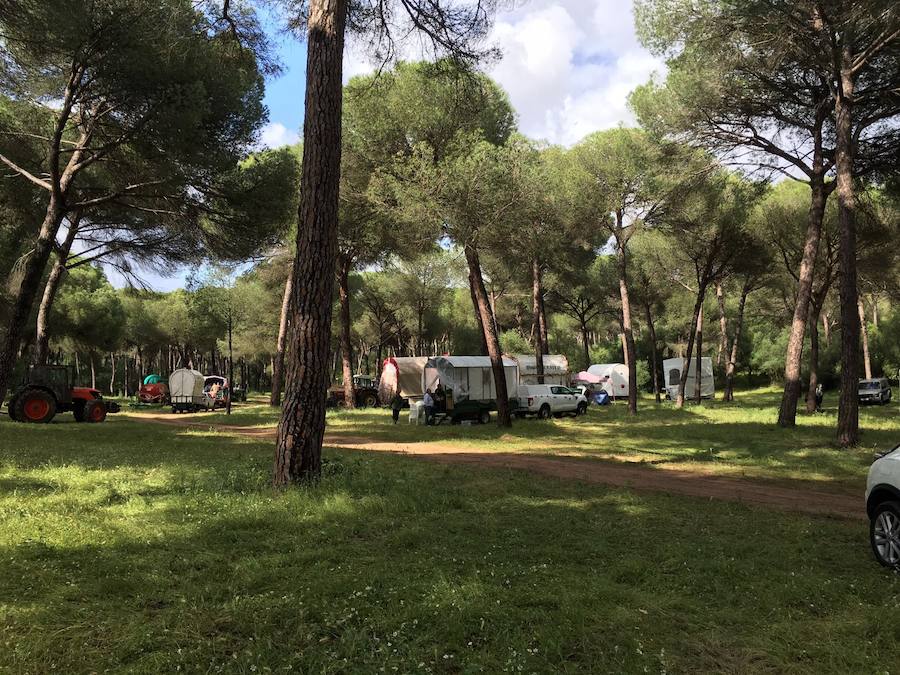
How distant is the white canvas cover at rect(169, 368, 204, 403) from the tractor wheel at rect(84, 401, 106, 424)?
30.5ft

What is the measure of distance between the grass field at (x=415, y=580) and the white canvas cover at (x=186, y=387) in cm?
2090

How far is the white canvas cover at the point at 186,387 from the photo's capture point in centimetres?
2723

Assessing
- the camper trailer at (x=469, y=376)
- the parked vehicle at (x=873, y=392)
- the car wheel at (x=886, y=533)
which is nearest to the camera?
the car wheel at (x=886, y=533)

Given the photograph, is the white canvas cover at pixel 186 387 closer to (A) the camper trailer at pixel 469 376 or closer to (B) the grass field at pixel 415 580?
(A) the camper trailer at pixel 469 376

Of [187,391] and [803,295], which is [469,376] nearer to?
[803,295]

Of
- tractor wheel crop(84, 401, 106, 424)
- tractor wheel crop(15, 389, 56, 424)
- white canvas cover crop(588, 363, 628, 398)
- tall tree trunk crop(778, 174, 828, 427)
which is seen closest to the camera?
tall tree trunk crop(778, 174, 828, 427)

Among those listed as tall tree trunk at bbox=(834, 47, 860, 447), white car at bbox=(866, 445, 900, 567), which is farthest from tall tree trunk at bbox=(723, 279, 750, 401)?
white car at bbox=(866, 445, 900, 567)

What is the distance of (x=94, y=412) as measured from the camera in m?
17.7

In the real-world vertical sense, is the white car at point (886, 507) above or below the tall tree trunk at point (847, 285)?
below

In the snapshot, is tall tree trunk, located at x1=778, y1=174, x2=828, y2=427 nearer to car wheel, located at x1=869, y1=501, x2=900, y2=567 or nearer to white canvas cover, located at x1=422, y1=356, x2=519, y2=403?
white canvas cover, located at x1=422, y1=356, x2=519, y2=403

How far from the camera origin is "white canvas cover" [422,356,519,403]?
71.8 feet

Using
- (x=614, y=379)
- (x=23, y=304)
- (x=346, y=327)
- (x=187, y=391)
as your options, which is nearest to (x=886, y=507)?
(x=23, y=304)

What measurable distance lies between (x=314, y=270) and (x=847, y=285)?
11.1 metres

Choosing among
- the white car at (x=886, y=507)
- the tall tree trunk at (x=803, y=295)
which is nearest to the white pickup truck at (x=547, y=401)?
the tall tree trunk at (x=803, y=295)
